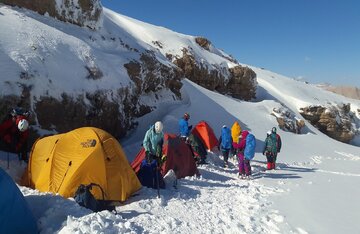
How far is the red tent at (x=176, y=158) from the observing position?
1213 cm

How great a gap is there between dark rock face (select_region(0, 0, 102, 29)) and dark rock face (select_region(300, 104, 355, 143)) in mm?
26821

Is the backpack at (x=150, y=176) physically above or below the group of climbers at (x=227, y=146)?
below

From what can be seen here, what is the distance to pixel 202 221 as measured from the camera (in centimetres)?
823

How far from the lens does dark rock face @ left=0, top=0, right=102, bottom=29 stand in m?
16.9

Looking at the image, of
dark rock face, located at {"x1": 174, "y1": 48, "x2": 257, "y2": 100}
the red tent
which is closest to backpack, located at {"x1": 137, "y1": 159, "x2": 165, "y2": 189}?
the red tent

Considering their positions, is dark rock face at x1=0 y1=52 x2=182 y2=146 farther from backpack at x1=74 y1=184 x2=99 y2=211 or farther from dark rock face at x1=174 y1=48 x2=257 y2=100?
dark rock face at x1=174 y1=48 x2=257 y2=100

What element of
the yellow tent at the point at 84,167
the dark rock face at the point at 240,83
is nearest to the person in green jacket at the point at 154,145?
the yellow tent at the point at 84,167

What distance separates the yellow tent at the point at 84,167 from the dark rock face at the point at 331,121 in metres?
33.2

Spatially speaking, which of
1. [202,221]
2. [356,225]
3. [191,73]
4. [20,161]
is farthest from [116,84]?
[191,73]

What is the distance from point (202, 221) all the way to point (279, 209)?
8.02 feet

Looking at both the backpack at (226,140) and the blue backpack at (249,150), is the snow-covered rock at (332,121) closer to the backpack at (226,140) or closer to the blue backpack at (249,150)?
the backpack at (226,140)

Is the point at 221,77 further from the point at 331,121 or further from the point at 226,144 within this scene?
the point at 226,144

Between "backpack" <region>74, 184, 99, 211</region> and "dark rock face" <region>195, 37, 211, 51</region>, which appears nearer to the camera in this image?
"backpack" <region>74, 184, 99, 211</region>

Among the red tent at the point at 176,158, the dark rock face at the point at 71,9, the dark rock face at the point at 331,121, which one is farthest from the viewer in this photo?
the dark rock face at the point at 331,121
